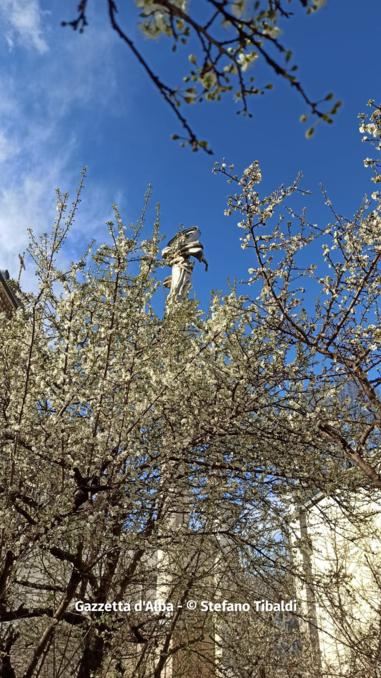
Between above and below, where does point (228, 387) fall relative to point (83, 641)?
above

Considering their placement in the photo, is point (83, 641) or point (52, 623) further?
point (83, 641)

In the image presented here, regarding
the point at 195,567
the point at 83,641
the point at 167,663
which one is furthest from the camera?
the point at 167,663

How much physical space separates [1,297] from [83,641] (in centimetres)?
1851

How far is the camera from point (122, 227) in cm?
539

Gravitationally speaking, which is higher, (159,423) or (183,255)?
(183,255)

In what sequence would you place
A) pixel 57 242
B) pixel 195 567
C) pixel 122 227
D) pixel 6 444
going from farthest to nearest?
pixel 195 567 → pixel 122 227 → pixel 6 444 → pixel 57 242

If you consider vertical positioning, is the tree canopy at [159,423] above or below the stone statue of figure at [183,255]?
A: below

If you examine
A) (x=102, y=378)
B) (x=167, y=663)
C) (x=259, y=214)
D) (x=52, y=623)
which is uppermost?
(x=259, y=214)

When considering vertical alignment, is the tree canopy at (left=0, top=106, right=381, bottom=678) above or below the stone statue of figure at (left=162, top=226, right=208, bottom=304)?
below

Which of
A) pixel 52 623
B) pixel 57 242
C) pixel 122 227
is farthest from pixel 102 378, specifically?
pixel 52 623

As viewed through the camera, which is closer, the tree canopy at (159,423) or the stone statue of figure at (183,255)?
the tree canopy at (159,423)

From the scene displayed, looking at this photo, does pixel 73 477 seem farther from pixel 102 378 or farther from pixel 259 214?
pixel 259 214

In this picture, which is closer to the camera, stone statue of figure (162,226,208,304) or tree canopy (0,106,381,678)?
tree canopy (0,106,381,678)

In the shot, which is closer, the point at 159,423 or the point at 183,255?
the point at 159,423
